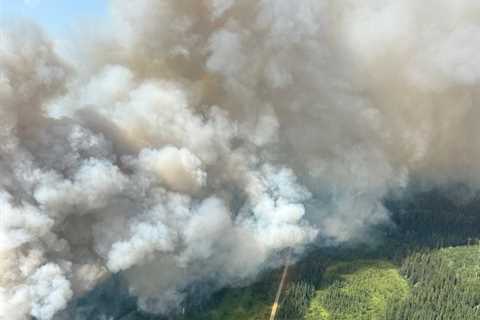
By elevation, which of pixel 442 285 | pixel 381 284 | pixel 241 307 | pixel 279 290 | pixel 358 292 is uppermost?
pixel 442 285

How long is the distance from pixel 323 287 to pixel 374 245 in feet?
91.7

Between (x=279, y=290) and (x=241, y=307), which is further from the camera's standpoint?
(x=279, y=290)

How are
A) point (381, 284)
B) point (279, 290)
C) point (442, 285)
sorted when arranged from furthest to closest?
point (442, 285) → point (381, 284) → point (279, 290)

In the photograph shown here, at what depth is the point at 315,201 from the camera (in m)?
78.3

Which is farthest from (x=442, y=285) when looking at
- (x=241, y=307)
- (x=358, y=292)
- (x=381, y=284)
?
(x=241, y=307)

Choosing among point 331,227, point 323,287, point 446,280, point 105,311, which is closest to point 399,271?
point 446,280

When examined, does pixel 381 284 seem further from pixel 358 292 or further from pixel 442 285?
pixel 442 285

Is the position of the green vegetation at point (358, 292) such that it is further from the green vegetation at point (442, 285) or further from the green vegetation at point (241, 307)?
the green vegetation at point (241, 307)

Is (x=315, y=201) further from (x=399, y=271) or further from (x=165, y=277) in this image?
(x=165, y=277)

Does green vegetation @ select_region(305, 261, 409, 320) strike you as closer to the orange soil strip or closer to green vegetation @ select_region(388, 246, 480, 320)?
green vegetation @ select_region(388, 246, 480, 320)

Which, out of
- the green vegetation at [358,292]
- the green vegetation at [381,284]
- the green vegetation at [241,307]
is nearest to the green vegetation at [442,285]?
the green vegetation at [381,284]

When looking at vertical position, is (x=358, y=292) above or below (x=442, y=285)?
below

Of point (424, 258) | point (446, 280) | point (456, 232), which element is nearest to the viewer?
point (446, 280)

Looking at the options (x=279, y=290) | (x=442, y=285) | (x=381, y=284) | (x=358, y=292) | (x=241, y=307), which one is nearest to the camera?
(x=241, y=307)
